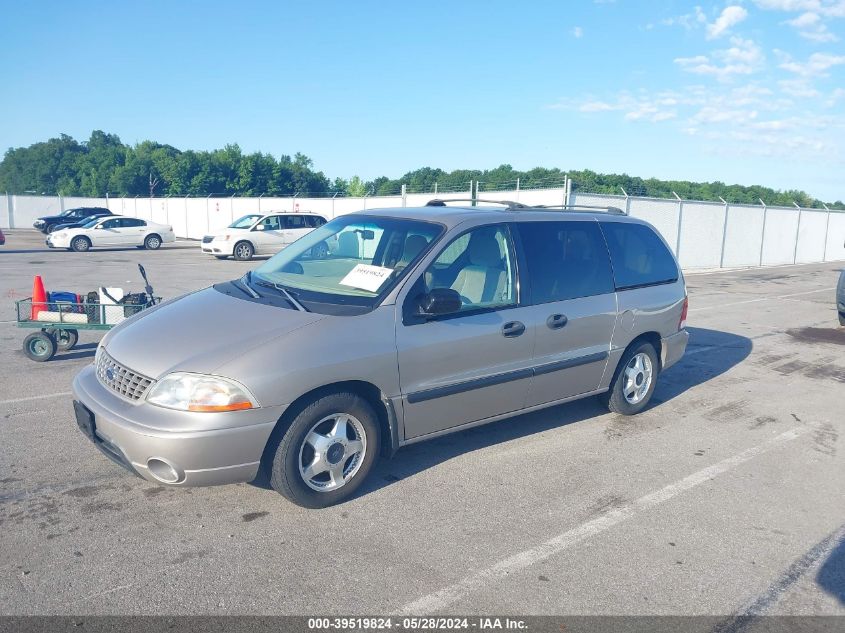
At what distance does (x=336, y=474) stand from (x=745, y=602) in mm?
2307

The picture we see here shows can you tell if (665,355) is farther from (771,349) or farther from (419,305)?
(771,349)

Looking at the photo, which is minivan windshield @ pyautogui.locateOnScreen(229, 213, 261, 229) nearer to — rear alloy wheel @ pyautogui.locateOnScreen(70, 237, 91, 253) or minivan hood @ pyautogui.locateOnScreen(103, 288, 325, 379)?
rear alloy wheel @ pyautogui.locateOnScreen(70, 237, 91, 253)

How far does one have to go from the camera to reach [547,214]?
18.1ft

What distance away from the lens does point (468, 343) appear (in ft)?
15.0

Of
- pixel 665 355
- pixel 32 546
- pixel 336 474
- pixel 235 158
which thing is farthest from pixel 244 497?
pixel 235 158

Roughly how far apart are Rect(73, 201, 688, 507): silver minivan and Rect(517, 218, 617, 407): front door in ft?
0.05

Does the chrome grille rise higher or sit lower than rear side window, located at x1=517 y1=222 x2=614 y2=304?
lower

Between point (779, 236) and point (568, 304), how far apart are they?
28.8 m

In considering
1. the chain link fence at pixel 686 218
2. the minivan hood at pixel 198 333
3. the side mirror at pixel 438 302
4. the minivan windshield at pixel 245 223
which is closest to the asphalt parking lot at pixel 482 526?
the minivan hood at pixel 198 333

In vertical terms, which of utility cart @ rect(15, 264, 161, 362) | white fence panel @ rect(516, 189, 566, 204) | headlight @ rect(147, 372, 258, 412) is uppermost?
white fence panel @ rect(516, 189, 566, 204)

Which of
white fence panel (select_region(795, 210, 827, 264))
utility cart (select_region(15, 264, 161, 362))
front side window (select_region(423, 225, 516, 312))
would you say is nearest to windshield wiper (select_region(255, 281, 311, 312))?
front side window (select_region(423, 225, 516, 312))

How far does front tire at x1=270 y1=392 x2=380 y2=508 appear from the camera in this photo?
3.90 metres

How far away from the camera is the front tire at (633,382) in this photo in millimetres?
6031

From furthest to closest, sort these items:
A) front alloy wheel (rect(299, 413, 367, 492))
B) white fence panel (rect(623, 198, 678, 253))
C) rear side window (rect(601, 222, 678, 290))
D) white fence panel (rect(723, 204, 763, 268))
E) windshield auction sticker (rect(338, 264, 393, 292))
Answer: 1. white fence panel (rect(723, 204, 763, 268))
2. white fence panel (rect(623, 198, 678, 253))
3. rear side window (rect(601, 222, 678, 290))
4. windshield auction sticker (rect(338, 264, 393, 292))
5. front alloy wheel (rect(299, 413, 367, 492))
